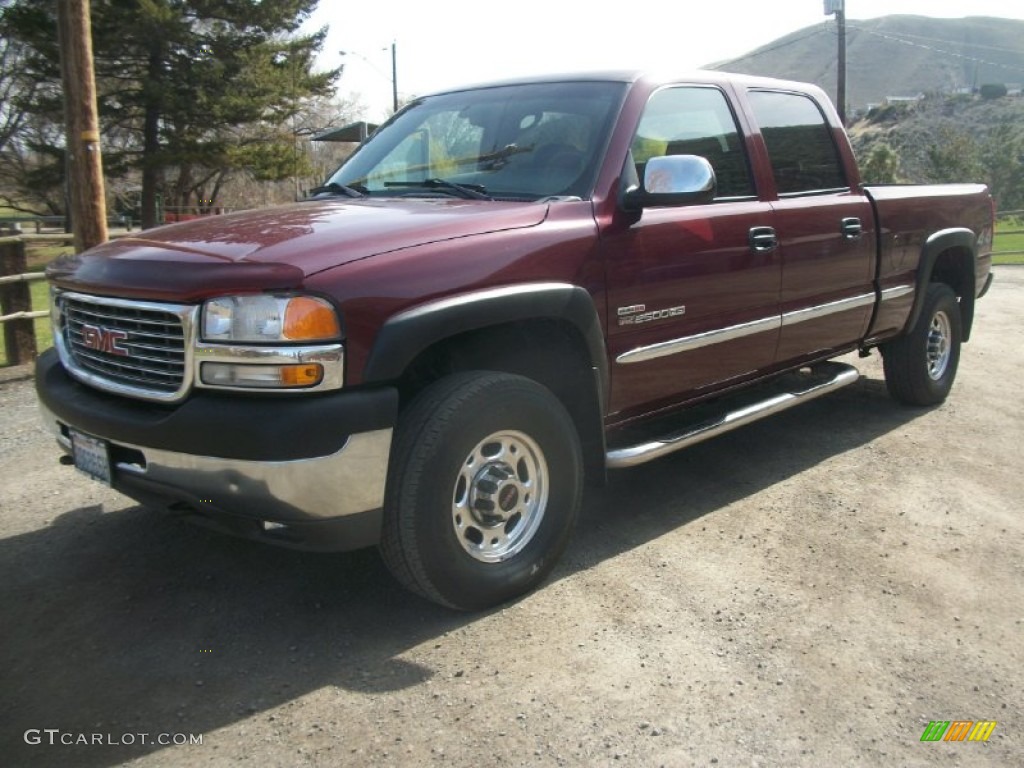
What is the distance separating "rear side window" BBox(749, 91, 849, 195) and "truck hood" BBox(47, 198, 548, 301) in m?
1.83

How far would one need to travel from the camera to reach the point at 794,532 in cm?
414

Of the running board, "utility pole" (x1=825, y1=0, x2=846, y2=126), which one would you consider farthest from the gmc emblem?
"utility pole" (x1=825, y1=0, x2=846, y2=126)

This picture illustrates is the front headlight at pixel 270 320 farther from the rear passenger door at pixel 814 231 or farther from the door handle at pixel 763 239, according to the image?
the rear passenger door at pixel 814 231

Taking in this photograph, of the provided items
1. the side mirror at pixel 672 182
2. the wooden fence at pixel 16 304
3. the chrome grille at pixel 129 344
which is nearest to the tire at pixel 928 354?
the side mirror at pixel 672 182

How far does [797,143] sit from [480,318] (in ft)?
8.92

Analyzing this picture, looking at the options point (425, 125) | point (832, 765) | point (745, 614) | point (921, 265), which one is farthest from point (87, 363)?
point (921, 265)

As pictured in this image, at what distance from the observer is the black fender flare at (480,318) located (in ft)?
9.39

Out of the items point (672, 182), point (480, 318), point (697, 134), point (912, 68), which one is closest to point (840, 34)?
point (697, 134)

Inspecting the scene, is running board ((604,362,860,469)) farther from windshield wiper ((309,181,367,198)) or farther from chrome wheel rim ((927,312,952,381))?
windshield wiper ((309,181,367,198))

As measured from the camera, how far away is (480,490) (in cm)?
324

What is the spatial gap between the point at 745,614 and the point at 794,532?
0.90 meters

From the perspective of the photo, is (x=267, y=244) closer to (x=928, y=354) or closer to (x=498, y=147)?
(x=498, y=147)

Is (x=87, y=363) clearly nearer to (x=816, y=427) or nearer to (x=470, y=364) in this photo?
(x=470, y=364)

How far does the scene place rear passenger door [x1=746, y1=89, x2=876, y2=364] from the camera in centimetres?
464
